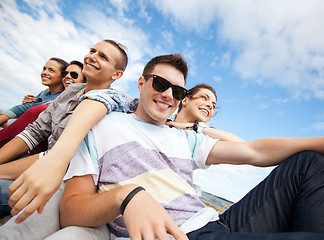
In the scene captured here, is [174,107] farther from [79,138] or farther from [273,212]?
[273,212]

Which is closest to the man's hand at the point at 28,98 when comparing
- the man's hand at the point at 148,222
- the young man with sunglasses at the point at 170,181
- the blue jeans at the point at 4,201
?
the blue jeans at the point at 4,201

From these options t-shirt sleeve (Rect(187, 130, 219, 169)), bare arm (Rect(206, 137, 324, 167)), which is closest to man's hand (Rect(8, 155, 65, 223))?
t-shirt sleeve (Rect(187, 130, 219, 169))

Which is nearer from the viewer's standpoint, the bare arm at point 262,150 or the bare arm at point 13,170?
the bare arm at point 262,150

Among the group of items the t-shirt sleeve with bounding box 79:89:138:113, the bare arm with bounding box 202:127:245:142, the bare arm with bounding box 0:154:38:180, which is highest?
the t-shirt sleeve with bounding box 79:89:138:113

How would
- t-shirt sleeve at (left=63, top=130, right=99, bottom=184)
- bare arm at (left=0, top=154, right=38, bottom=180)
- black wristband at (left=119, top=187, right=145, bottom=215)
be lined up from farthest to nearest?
bare arm at (left=0, top=154, right=38, bottom=180)
t-shirt sleeve at (left=63, top=130, right=99, bottom=184)
black wristband at (left=119, top=187, right=145, bottom=215)

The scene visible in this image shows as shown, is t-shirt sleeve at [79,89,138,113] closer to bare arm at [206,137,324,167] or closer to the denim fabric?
bare arm at [206,137,324,167]

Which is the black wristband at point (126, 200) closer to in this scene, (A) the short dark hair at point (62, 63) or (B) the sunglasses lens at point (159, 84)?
(B) the sunglasses lens at point (159, 84)

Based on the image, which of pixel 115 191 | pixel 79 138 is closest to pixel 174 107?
pixel 79 138

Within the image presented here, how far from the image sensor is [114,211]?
98cm

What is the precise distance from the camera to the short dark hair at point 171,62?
6.44 feet

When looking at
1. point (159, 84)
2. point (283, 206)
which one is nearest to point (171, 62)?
point (159, 84)

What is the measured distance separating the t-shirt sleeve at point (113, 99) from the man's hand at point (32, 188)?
706 millimetres

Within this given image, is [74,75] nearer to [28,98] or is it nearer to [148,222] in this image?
[28,98]

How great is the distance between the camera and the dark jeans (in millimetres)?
1081
